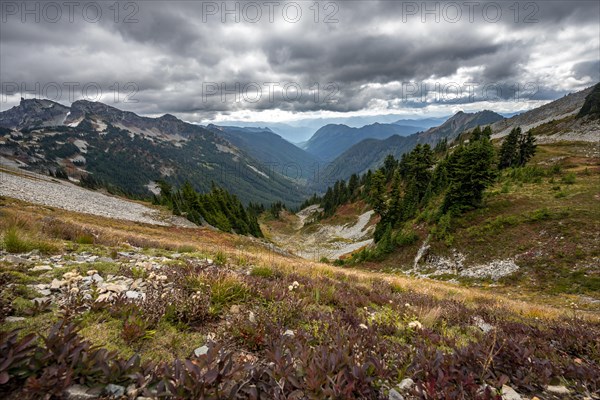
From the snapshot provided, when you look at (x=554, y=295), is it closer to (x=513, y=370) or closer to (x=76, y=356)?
(x=513, y=370)

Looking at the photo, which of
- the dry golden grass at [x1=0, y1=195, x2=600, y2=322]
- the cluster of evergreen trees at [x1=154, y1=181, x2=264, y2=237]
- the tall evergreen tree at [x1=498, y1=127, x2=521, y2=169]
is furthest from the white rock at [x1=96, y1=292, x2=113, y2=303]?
the tall evergreen tree at [x1=498, y1=127, x2=521, y2=169]

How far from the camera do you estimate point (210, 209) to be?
62.0 m

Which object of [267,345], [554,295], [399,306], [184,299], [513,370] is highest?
[184,299]

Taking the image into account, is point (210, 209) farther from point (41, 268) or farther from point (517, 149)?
point (517, 149)

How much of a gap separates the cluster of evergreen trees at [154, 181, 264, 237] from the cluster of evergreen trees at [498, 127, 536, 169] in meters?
66.8

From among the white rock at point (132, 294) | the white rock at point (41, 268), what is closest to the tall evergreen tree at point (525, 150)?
the white rock at point (132, 294)

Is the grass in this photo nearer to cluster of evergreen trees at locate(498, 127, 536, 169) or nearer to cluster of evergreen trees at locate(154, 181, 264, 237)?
cluster of evergreen trees at locate(154, 181, 264, 237)

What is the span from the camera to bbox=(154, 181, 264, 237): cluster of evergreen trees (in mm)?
55853

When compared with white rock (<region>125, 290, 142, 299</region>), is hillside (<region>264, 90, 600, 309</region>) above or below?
below

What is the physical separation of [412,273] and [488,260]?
745cm

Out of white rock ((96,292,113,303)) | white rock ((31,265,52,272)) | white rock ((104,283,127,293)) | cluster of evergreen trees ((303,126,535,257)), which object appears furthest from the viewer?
cluster of evergreen trees ((303,126,535,257))

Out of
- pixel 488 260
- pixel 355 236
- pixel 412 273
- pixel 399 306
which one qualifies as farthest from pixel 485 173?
pixel 355 236

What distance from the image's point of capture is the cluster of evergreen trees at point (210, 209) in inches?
2199

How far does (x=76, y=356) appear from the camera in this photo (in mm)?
2463
